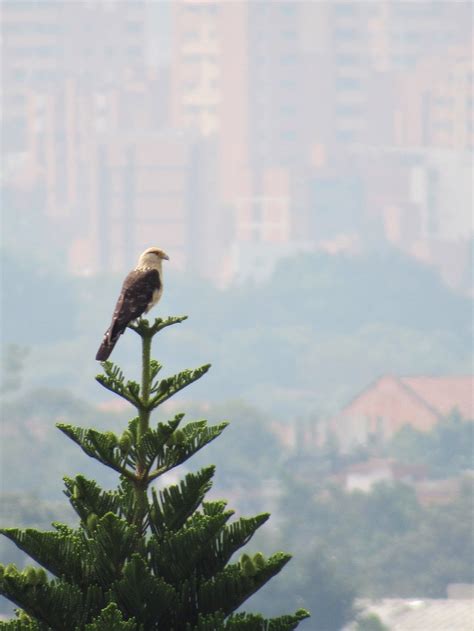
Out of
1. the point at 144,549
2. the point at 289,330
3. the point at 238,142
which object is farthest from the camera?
the point at 238,142

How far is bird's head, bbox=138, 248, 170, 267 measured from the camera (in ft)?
27.0

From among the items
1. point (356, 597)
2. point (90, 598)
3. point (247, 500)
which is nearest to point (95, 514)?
point (90, 598)

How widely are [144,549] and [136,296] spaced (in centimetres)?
133

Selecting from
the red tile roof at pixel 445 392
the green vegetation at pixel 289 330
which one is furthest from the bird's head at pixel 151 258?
the green vegetation at pixel 289 330

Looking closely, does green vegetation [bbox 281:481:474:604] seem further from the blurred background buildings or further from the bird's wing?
the blurred background buildings

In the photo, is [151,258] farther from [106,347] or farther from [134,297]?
[106,347]

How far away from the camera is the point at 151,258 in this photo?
830cm

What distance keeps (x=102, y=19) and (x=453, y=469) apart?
93000 mm

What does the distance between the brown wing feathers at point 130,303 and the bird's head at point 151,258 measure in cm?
7

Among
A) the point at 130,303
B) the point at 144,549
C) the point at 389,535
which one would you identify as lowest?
the point at 144,549

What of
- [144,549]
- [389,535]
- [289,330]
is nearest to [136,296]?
[144,549]

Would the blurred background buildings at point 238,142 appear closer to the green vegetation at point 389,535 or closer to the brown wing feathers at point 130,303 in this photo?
the green vegetation at point 389,535

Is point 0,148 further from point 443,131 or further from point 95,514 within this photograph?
point 95,514

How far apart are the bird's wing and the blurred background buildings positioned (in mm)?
135719
